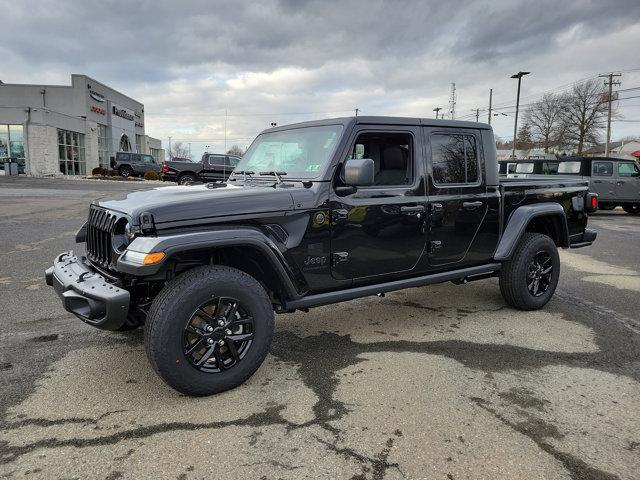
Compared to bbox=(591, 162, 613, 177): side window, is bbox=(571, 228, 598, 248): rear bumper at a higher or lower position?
lower

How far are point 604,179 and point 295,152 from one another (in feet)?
50.2

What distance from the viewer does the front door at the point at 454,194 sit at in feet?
13.5

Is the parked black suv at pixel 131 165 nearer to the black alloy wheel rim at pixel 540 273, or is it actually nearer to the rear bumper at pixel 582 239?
the rear bumper at pixel 582 239

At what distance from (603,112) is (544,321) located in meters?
61.6

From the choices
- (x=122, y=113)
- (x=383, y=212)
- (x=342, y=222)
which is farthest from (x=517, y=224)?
(x=122, y=113)

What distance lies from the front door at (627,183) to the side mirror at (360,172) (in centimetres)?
1563

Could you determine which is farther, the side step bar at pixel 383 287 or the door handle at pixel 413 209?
the door handle at pixel 413 209

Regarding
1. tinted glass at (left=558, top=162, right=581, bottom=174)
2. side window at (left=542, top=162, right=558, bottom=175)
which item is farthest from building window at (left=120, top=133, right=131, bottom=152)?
tinted glass at (left=558, top=162, right=581, bottom=174)

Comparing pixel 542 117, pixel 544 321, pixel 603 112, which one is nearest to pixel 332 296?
pixel 544 321

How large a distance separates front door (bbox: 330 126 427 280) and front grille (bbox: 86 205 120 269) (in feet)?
5.00

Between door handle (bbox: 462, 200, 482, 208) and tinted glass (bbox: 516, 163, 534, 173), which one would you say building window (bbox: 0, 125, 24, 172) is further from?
door handle (bbox: 462, 200, 482, 208)

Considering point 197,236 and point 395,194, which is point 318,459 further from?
point 395,194


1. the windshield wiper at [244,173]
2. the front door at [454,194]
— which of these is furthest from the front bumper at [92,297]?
the front door at [454,194]

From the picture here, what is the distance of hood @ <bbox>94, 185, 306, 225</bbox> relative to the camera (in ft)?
9.71
